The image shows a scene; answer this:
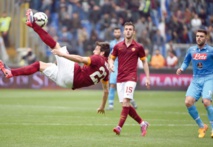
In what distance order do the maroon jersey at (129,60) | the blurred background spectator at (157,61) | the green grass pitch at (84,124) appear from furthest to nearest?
the blurred background spectator at (157,61), the maroon jersey at (129,60), the green grass pitch at (84,124)

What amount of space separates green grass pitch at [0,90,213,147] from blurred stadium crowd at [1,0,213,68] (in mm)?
7077

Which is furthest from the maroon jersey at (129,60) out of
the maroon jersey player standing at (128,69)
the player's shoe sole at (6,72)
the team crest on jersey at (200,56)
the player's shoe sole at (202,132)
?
the player's shoe sole at (6,72)

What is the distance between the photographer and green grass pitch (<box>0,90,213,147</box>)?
38.0 ft

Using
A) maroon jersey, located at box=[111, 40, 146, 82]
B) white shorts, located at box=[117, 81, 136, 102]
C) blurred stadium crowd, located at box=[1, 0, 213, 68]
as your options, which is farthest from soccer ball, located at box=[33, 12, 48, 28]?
blurred stadium crowd, located at box=[1, 0, 213, 68]

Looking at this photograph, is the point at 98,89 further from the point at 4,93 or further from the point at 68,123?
the point at 68,123

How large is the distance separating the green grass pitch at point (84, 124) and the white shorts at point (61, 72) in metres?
1.13

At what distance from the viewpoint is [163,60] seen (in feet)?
99.4

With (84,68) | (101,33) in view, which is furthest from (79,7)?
(84,68)

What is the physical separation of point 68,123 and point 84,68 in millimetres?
2735

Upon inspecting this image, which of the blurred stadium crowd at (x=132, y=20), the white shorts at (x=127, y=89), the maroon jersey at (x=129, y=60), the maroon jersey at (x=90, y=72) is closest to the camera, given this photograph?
the maroon jersey at (x=90, y=72)

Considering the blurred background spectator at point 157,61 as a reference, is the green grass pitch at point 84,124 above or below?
above

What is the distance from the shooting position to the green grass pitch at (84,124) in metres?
11.6

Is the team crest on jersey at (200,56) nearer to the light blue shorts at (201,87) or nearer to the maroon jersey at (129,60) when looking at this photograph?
the light blue shorts at (201,87)

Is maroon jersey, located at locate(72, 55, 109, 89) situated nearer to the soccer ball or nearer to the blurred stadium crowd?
the soccer ball
